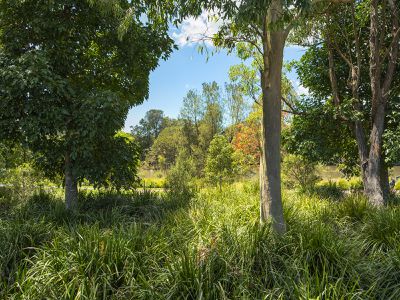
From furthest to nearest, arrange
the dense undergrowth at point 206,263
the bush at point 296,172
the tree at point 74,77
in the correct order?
1. the bush at point 296,172
2. the tree at point 74,77
3. the dense undergrowth at point 206,263

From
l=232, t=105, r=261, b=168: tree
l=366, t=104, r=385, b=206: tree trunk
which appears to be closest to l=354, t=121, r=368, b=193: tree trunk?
l=366, t=104, r=385, b=206: tree trunk

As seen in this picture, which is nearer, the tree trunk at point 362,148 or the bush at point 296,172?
the tree trunk at point 362,148

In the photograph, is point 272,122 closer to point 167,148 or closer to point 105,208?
point 105,208

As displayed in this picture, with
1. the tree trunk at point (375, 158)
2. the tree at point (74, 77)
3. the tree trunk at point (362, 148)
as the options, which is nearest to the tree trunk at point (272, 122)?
the tree at point (74, 77)

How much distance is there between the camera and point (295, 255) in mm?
4086

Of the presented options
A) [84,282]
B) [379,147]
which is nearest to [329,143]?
[379,147]

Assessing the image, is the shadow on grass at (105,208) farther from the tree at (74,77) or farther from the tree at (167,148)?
the tree at (167,148)

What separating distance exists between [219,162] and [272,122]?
13.2 m

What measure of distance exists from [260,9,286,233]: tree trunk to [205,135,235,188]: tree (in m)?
12.8

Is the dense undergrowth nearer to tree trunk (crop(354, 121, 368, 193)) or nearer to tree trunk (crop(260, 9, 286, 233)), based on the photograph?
tree trunk (crop(260, 9, 286, 233))

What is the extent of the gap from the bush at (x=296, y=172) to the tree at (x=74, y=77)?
7.98 metres

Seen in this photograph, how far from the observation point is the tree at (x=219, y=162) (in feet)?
59.0

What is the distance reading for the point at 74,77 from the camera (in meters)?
8.06

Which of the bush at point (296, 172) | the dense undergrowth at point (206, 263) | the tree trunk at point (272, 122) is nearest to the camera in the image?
the dense undergrowth at point (206, 263)
